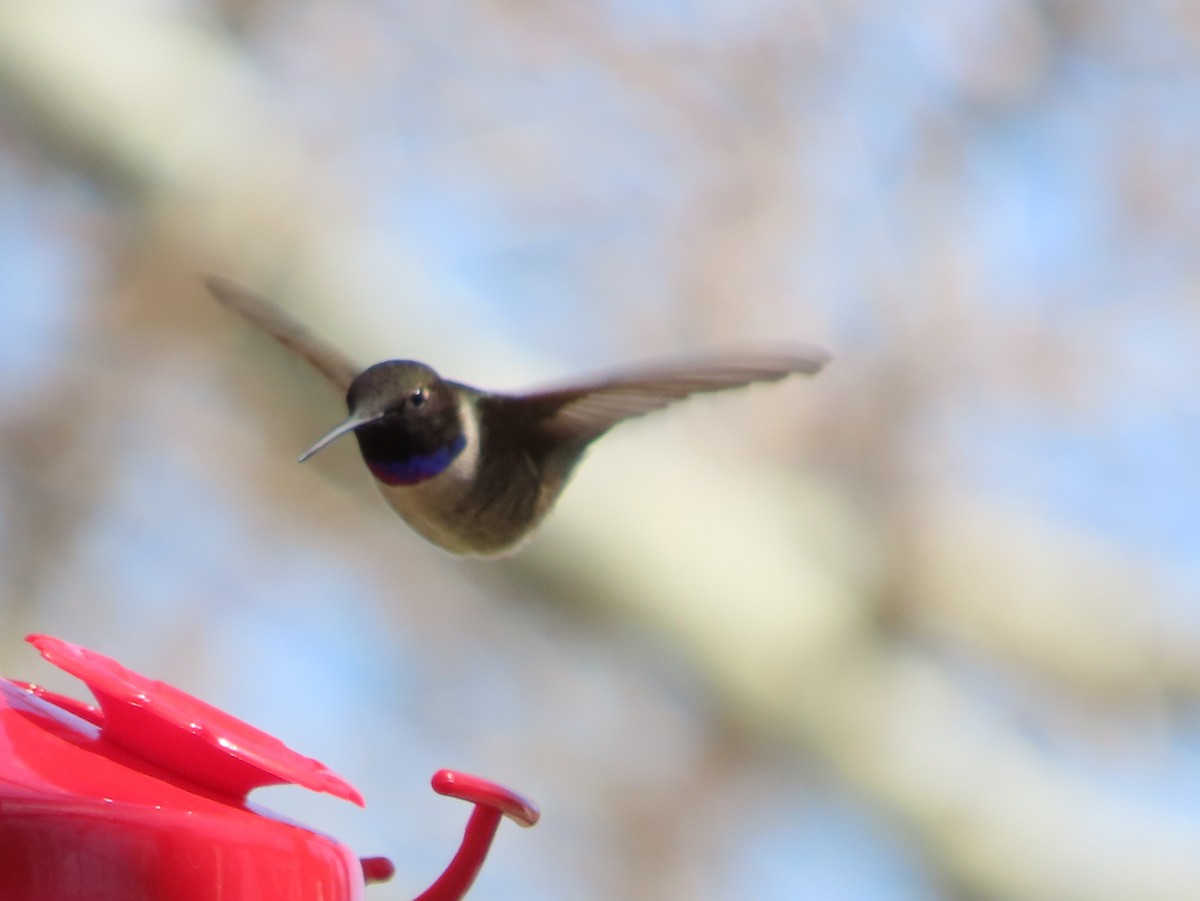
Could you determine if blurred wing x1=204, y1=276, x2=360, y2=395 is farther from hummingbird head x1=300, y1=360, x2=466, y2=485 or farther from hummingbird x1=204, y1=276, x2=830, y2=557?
hummingbird head x1=300, y1=360, x2=466, y2=485

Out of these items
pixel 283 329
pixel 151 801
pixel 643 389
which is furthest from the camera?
pixel 283 329

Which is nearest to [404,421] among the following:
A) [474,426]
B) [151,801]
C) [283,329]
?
[474,426]

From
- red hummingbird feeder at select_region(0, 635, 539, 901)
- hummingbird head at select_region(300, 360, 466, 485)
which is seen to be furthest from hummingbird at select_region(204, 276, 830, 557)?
red hummingbird feeder at select_region(0, 635, 539, 901)

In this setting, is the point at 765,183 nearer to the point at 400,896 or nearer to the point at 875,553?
the point at 875,553

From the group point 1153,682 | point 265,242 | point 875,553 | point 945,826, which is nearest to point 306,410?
point 265,242

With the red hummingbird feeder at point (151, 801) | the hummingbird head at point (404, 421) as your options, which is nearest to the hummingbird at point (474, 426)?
the hummingbird head at point (404, 421)

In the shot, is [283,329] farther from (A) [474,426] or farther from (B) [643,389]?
(B) [643,389]

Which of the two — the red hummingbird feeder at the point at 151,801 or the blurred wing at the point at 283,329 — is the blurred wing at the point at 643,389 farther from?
the red hummingbird feeder at the point at 151,801
